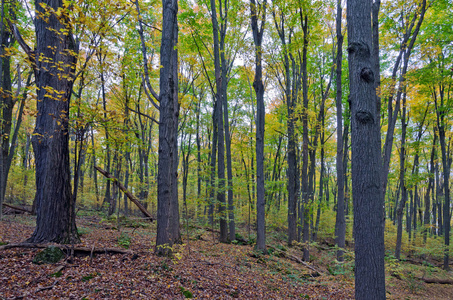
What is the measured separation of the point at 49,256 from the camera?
4.19 m

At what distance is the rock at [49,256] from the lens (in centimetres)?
409

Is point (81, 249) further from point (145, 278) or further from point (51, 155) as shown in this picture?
point (51, 155)

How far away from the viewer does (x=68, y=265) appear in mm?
4152

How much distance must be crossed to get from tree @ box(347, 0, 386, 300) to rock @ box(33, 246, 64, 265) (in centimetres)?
492

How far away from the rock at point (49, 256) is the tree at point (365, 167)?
16.1 feet

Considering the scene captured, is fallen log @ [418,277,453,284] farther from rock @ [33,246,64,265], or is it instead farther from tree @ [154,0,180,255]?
rock @ [33,246,64,265]

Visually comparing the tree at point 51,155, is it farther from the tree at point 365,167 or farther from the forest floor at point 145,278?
the tree at point 365,167

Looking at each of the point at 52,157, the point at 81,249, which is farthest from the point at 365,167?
the point at 52,157

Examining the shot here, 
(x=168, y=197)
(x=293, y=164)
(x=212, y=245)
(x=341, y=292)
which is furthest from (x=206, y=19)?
(x=341, y=292)

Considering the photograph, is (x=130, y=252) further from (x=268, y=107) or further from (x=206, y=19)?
(x=268, y=107)

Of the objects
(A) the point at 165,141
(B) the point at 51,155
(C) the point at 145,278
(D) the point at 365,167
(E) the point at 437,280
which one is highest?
(A) the point at 165,141

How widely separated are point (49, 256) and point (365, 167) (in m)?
5.37

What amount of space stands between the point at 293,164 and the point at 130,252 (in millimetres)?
9040

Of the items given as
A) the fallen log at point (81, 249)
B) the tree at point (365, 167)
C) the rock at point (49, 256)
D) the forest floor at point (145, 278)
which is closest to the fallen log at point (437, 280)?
the forest floor at point (145, 278)
